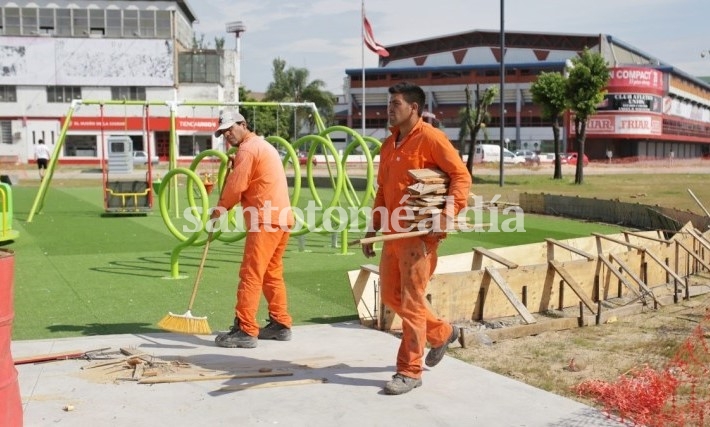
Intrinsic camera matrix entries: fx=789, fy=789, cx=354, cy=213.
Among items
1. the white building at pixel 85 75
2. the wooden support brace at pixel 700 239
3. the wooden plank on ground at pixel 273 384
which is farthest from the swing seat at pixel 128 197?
the white building at pixel 85 75

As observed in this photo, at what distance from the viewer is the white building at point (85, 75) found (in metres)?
57.1

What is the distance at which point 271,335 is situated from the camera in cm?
668

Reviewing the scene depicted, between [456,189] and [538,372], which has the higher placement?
[456,189]

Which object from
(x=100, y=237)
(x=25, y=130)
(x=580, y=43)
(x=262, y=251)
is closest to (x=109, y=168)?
(x=100, y=237)

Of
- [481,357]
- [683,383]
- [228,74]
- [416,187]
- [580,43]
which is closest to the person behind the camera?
[416,187]

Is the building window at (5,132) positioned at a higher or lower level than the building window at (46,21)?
lower

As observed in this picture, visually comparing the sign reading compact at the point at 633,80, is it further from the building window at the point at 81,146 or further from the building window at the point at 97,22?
the building window at the point at 81,146

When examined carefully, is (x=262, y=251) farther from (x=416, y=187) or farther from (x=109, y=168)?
(x=109, y=168)

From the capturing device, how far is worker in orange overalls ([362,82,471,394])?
525 cm

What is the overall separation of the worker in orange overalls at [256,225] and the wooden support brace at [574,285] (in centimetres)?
298

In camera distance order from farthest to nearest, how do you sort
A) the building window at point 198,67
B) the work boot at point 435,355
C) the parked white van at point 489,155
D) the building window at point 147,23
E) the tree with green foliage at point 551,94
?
the building window at point 198,67 → the building window at point 147,23 → the parked white van at point 489,155 → the tree with green foliage at point 551,94 → the work boot at point 435,355

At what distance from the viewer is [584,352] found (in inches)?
259

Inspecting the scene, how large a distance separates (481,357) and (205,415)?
2.49m

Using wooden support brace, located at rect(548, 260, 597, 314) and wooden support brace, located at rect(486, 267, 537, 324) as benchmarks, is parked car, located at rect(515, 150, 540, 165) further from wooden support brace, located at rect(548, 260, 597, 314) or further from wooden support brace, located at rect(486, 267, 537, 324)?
wooden support brace, located at rect(486, 267, 537, 324)
